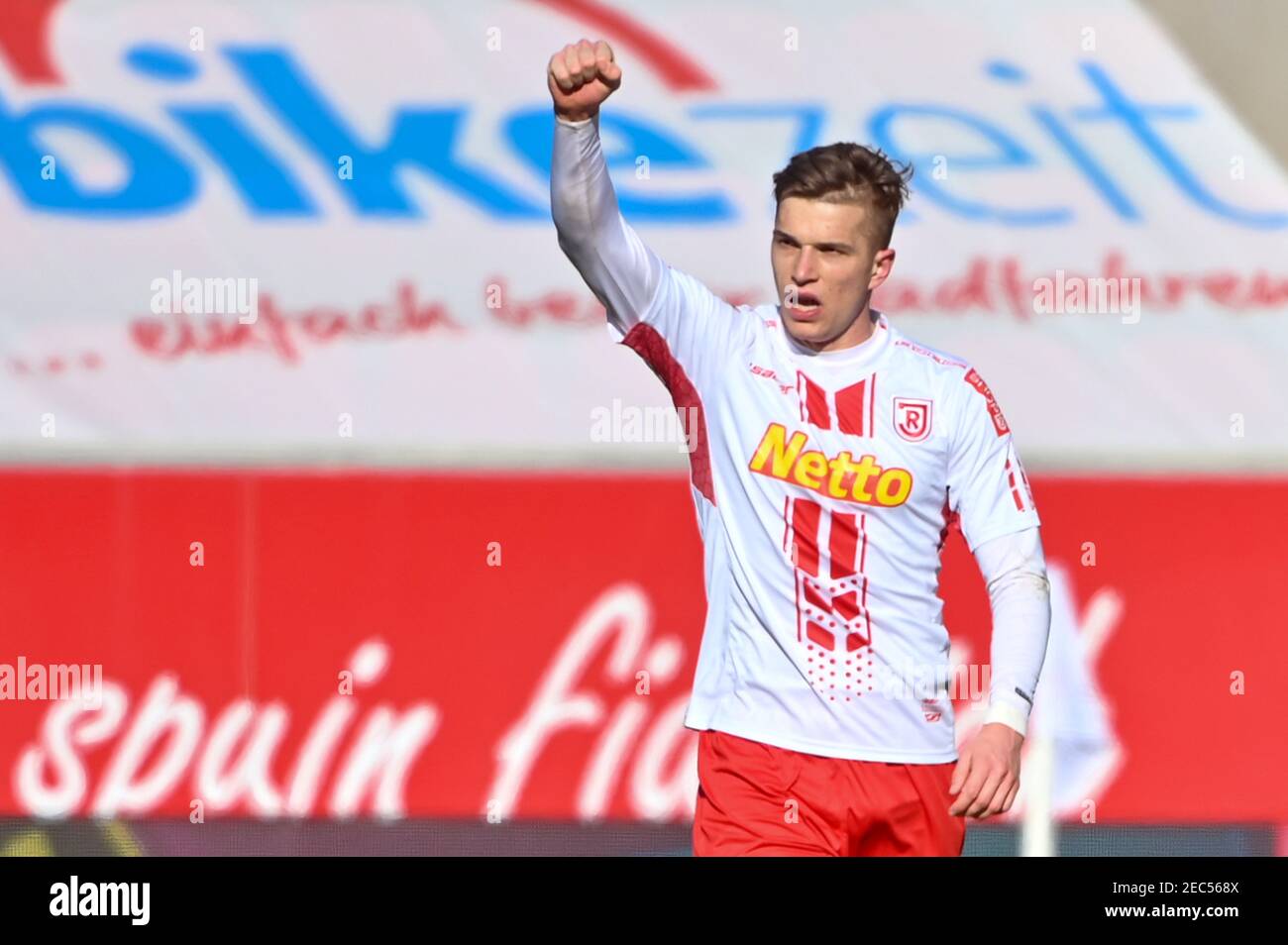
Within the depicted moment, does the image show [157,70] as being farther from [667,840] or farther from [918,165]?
[667,840]

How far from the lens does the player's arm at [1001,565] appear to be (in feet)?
9.04

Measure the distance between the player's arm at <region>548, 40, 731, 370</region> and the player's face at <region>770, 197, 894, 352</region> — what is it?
14 cm

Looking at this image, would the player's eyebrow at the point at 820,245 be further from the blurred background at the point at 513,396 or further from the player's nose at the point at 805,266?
the blurred background at the point at 513,396

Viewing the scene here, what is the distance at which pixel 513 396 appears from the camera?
524 cm

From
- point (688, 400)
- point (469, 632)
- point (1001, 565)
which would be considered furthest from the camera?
point (469, 632)

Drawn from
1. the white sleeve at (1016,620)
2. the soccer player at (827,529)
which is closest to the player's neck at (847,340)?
the soccer player at (827,529)

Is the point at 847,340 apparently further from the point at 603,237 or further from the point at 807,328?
the point at 603,237

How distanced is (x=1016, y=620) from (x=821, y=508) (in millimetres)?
347

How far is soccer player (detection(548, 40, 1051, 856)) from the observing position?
301 centimetres

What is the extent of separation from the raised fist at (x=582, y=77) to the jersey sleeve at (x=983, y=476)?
0.81 metres

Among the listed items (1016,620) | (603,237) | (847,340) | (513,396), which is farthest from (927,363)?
(513,396)

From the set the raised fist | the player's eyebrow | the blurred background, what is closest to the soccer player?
the player's eyebrow

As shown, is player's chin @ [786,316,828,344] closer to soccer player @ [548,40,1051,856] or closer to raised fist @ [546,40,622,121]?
soccer player @ [548,40,1051,856]
